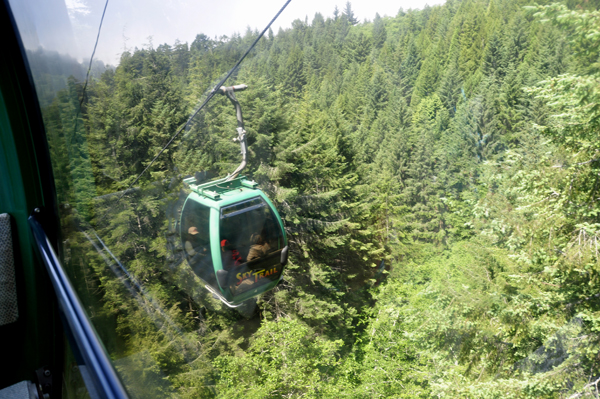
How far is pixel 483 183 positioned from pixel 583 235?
91.7 inches

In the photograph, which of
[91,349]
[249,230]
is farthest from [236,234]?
[91,349]

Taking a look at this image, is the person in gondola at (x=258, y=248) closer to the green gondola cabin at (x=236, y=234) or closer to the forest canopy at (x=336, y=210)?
the green gondola cabin at (x=236, y=234)

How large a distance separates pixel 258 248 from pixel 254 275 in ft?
0.59

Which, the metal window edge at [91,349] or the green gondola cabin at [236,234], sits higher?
the metal window edge at [91,349]

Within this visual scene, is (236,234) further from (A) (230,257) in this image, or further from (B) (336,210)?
(B) (336,210)

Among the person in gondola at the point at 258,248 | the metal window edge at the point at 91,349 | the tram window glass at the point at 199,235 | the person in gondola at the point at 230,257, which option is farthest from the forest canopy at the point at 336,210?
the person in gondola at the point at 258,248

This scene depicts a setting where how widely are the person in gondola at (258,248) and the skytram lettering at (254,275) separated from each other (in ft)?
0.32

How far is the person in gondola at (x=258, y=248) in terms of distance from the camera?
1.91 meters

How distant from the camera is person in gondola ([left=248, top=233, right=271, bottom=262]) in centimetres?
191

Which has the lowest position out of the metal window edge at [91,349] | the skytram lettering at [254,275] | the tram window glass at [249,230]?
the skytram lettering at [254,275]

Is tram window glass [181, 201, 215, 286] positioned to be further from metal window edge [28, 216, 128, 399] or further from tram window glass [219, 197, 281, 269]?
metal window edge [28, 216, 128, 399]

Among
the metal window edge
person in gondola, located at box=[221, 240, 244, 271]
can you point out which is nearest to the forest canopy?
the metal window edge

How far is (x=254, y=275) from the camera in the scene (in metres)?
2.01

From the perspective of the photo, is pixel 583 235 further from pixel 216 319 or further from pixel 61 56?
pixel 216 319
